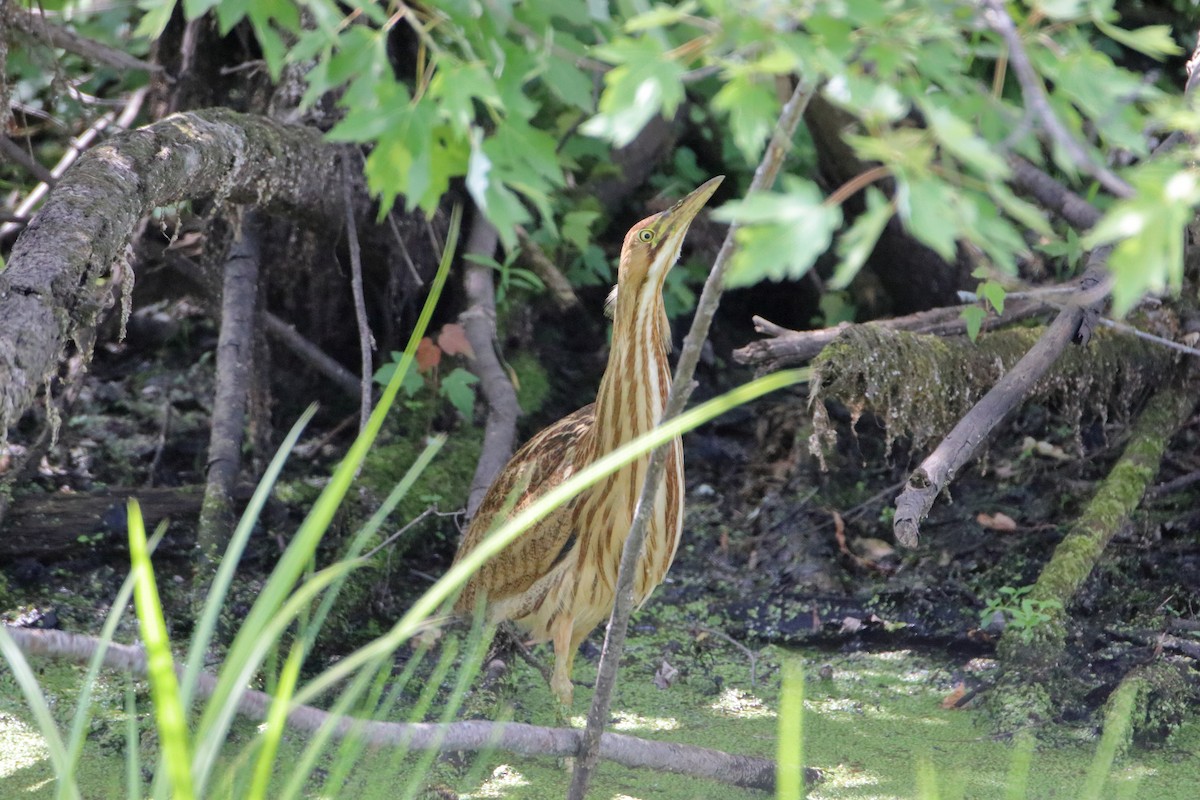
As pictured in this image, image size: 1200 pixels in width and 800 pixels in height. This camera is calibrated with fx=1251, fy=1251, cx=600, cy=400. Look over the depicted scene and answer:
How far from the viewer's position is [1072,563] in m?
3.28

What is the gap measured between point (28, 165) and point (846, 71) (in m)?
3.11

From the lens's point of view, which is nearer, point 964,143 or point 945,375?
point 964,143

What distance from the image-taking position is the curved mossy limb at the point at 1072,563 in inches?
123

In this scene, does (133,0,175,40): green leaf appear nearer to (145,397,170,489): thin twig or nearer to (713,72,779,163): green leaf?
(713,72,779,163): green leaf

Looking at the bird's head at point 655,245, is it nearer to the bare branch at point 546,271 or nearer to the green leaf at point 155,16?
the bare branch at point 546,271

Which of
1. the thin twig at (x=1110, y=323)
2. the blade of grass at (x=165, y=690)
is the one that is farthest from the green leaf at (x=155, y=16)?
the thin twig at (x=1110, y=323)

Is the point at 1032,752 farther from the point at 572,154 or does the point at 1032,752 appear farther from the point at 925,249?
the point at 572,154

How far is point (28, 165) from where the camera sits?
12.0 ft

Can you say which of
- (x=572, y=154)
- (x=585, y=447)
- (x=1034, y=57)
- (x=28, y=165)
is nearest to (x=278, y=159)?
(x=28, y=165)

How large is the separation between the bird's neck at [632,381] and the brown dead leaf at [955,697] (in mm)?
1064

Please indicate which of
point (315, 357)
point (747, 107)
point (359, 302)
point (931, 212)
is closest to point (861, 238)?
point (931, 212)

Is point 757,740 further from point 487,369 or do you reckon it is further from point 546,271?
point 546,271

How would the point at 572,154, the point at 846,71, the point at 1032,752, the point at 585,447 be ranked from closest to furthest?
the point at 846,71 → the point at 1032,752 → the point at 585,447 → the point at 572,154

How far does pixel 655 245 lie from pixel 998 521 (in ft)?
5.82
